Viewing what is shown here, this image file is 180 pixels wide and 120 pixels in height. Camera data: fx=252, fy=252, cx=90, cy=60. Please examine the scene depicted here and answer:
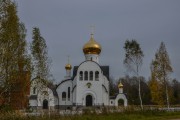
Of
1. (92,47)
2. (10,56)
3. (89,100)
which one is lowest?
(89,100)

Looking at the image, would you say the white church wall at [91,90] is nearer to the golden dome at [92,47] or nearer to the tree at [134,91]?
the golden dome at [92,47]

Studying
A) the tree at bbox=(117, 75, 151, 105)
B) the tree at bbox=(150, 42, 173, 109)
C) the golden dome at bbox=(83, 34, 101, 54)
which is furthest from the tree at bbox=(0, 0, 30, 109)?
the tree at bbox=(117, 75, 151, 105)

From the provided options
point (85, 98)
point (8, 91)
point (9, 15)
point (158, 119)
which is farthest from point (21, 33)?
point (85, 98)

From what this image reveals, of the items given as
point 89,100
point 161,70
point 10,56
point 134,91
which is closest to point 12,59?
point 10,56

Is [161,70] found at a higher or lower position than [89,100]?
higher

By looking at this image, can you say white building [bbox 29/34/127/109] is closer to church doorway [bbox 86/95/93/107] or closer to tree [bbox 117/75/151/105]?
church doorway [bbox 86/95/93/107]

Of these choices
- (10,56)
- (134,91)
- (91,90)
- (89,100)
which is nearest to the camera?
(10,56)

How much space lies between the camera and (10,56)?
15.9 metres

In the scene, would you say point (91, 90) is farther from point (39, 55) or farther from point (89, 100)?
point (39, 55)

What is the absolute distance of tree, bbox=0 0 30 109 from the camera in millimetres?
15609

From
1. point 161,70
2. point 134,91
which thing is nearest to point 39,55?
point 161,70

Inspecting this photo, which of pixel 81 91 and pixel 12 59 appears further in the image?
pixel 81 91

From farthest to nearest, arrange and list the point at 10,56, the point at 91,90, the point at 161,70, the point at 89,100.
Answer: the point at 89,100, the point at 91,90, the point at 161,70, the point at 10,56

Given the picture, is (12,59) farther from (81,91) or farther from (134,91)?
(134,91)
